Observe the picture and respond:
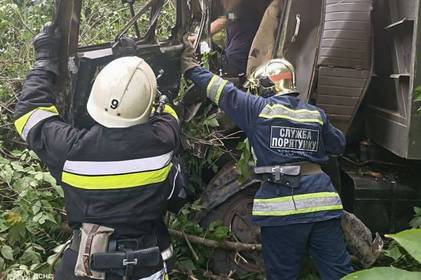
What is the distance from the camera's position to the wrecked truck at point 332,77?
2541mm

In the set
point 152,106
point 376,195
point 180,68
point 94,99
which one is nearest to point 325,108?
point 376,195

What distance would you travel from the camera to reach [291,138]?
9.02ft

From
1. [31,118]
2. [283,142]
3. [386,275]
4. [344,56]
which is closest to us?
[386,275]

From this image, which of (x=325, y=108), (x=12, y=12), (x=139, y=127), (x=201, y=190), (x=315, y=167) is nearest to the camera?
(x=139, y=127)

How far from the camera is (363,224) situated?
3.22 meters

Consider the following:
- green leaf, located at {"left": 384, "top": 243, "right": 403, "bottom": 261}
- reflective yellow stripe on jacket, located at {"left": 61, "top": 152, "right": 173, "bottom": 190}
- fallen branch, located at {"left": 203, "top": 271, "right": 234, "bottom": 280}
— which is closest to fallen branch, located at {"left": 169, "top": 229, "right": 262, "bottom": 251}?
fallen branch, located at {"left": 203, "top": 271, "right": 234, "bottom": 280}

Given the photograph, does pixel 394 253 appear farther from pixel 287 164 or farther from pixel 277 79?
pixel 277 79

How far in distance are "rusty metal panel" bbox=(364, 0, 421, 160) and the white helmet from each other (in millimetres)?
1383

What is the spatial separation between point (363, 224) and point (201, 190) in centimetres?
113

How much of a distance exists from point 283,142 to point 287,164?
0.14 metres

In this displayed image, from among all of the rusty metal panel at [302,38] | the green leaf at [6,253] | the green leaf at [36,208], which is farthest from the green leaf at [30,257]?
the rusty metal panel at [302,38]

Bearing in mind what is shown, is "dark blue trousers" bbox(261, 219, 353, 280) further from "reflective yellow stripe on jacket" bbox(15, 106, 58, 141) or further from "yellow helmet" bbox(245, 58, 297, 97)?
"reflective yellow stripe on jacket" bbox(15, 106, 58, 141)

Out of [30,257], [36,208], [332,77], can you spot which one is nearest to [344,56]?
[332,77]

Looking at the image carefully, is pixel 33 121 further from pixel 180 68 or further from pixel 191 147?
pixel 191 147
